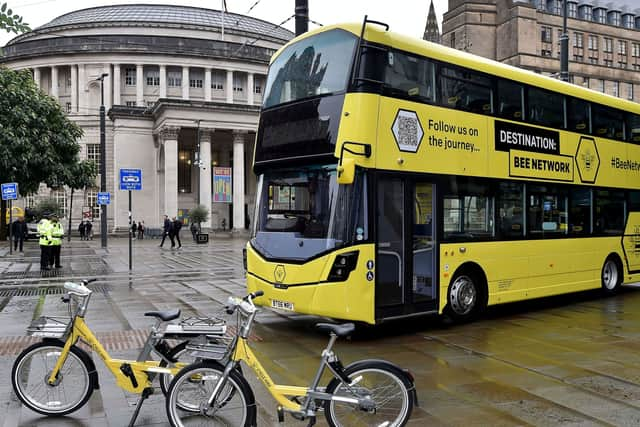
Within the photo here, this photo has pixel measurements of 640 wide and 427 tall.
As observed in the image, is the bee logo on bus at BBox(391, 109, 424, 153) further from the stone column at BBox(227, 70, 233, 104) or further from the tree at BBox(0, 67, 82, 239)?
the stone column at BBox(227, 70, 233, 104)

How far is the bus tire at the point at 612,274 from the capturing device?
44.2 feet

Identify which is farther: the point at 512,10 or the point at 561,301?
the point at 512,10

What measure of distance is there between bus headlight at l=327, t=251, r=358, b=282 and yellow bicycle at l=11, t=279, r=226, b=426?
348 centimetres

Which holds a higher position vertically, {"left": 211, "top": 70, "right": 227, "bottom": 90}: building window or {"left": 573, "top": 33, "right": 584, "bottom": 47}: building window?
{"left": 573, "top": 33, "right": 584, "bottom": 47}: building window

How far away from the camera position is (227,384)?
4590 millimetres

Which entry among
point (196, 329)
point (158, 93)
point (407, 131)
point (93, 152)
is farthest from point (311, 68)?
point (158, 93)

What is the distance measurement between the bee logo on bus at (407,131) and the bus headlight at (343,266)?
1.92 metres

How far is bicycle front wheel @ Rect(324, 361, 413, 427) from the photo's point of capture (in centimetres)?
452

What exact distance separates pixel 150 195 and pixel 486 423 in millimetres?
62070

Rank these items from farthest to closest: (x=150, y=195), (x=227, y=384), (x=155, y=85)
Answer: (x=155, y=85) → (x=150, y=195) → (x=227, y=384)

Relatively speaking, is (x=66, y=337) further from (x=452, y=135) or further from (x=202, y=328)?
(x=452, y=135)

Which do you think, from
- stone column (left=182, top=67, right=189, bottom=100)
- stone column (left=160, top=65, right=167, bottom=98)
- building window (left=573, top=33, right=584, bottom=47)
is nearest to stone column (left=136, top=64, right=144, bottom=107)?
stone column (left=160, top=65, right=167, bottom=98)

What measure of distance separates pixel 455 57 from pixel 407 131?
1.86 m

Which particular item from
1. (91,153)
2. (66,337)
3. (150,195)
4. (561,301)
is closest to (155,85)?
(91,153)
